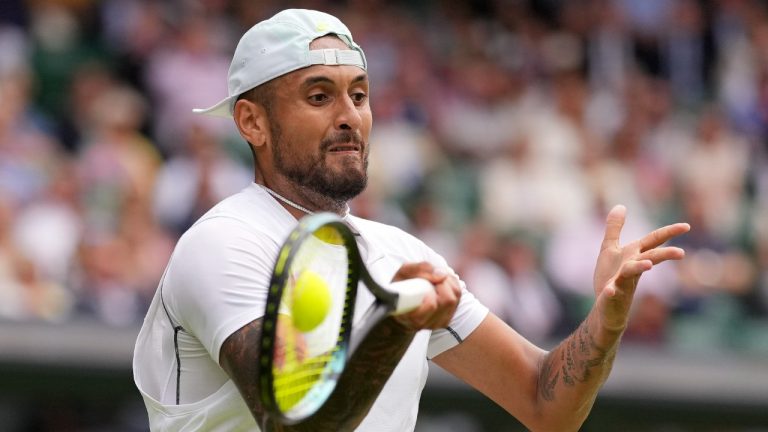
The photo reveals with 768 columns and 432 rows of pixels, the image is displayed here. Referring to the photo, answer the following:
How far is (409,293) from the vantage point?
315cm

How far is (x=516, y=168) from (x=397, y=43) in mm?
1867

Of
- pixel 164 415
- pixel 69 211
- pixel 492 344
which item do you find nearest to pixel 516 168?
pixel 69 211

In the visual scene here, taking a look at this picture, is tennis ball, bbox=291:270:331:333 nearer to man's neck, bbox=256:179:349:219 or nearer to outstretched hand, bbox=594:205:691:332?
man's neck, bbox=256:179:349:219

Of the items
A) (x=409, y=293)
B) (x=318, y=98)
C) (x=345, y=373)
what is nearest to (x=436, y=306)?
(x=409, y=293)

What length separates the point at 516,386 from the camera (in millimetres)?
4074

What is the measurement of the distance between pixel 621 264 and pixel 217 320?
120cm

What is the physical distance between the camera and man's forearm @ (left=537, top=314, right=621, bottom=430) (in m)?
3.83

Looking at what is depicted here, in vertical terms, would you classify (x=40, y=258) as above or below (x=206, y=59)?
below

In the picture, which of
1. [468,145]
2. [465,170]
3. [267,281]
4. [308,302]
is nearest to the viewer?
[308,302]

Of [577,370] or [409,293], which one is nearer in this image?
[409,293]

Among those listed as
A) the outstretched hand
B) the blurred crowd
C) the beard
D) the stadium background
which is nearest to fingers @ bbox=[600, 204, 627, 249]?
the outstretched hand

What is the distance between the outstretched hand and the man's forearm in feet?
0.29

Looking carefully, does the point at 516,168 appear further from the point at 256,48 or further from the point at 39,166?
the point at 256,48

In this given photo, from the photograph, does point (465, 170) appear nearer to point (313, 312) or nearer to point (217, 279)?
point (217, 279)
